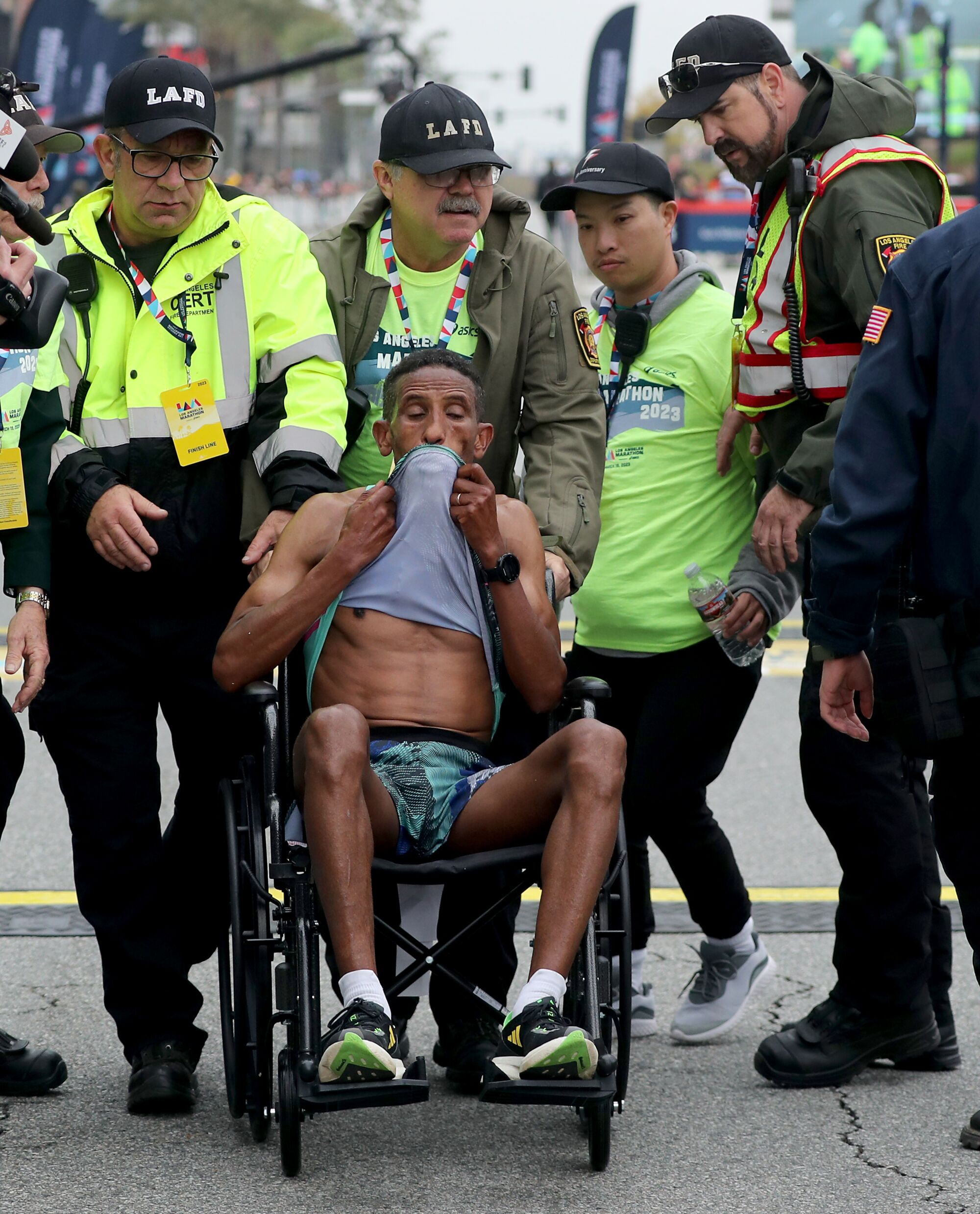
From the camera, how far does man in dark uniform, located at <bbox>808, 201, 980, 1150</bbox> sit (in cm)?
304

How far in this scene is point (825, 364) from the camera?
12.9ft

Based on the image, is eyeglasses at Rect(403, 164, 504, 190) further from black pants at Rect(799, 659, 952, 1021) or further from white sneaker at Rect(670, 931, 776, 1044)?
white sneaker at Rect(670, 931, 776, 1044)

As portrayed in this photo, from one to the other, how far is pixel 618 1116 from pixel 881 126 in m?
2.35

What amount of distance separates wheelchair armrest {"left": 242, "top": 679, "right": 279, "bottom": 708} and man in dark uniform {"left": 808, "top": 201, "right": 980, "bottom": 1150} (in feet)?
3.84

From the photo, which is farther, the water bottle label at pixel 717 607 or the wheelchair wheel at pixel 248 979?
the water bottle label at pixel 717 607

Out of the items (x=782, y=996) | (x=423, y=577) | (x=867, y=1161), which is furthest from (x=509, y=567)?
(x=782, y=996)

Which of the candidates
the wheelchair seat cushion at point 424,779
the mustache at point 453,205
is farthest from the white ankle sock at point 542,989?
the mustache at point 453,205

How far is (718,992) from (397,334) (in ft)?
6.09

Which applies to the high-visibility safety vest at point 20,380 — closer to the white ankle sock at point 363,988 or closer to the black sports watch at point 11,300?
the black sports watch at point 11,300

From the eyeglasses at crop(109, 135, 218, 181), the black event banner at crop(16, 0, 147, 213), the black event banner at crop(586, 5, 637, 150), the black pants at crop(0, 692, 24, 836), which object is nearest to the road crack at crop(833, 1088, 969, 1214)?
the black pants at crop(0, 692, 24, 836)

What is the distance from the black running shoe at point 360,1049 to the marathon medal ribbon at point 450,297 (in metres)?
1.73

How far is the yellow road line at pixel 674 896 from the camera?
5320 mm

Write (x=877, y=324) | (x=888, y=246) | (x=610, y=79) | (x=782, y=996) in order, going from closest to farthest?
1. (x=877, y=324)
2. (x=888, y=246)
3. (x=782, y=996)
4. (x=610, y=79)

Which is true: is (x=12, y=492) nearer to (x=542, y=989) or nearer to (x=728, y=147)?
(x=542, y=989)
